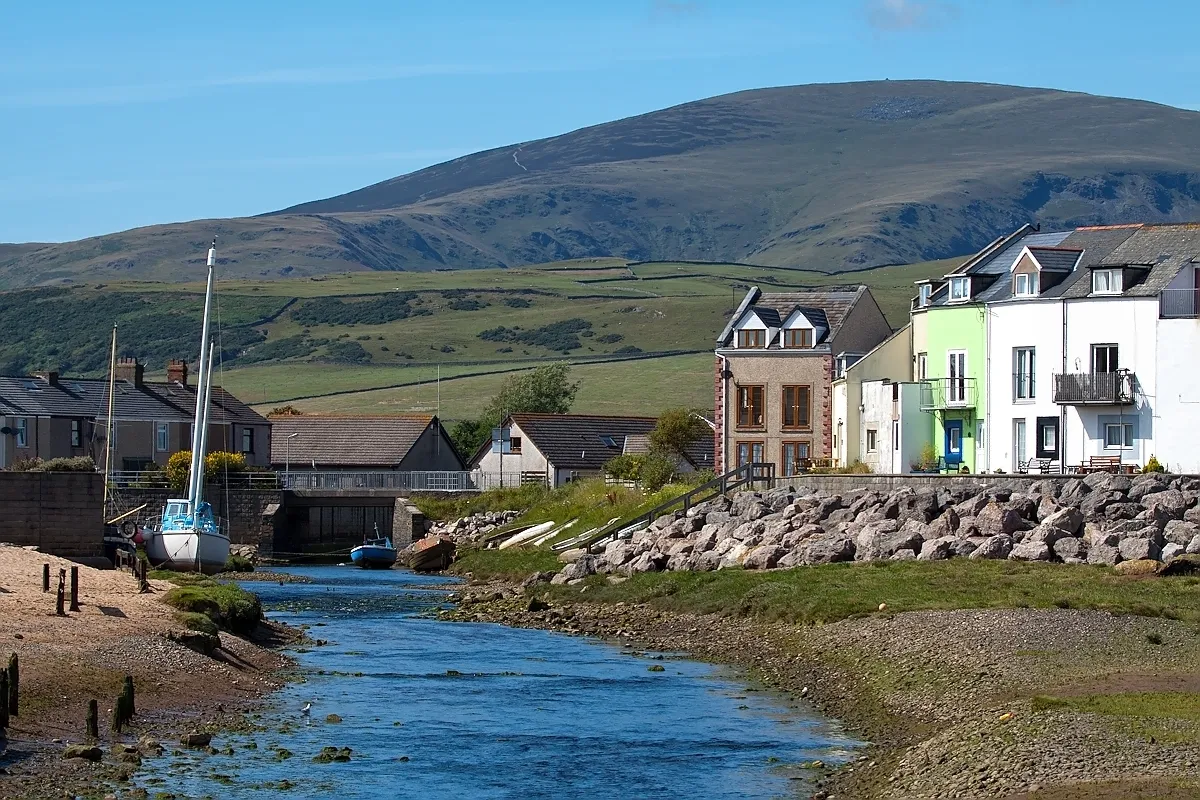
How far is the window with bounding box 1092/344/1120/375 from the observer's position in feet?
203

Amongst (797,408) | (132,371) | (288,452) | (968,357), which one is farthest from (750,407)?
(132,371)

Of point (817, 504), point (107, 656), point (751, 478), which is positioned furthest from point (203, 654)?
point (751, 478)

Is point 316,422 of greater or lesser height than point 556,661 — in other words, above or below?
above

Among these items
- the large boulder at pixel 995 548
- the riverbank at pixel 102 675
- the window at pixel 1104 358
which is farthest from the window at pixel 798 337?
the riverbank at pixel 102 675

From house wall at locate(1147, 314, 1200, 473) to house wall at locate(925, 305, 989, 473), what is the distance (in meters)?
7.32

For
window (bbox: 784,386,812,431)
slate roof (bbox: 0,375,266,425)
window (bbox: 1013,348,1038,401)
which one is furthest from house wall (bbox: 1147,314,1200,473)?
slate roof (bbox: 0,375,266,425)

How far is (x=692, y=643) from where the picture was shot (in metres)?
45.1

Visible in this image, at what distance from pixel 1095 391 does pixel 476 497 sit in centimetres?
4162

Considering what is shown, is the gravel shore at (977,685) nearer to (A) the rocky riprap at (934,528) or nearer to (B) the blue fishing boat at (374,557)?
(A) the rocky riprap at (934,528)

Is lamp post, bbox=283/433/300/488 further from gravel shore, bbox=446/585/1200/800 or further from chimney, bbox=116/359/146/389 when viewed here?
gravel shore, bbox=446/585/1200/800

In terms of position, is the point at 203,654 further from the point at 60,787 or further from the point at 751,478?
the point at 751,478

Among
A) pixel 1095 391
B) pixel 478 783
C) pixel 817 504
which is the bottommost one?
pixel 478 783

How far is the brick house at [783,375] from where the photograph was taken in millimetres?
80625

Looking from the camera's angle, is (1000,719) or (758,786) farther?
(1000,719)
